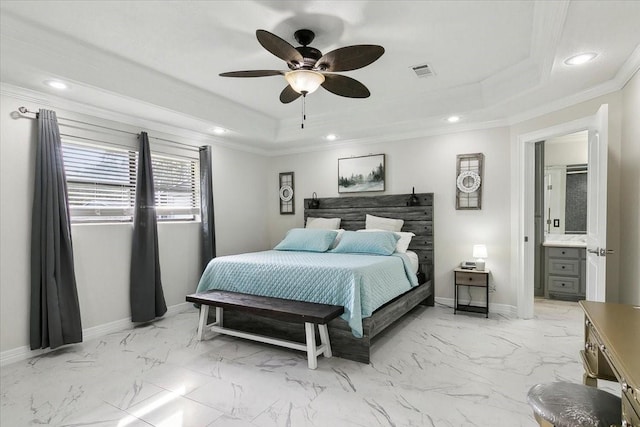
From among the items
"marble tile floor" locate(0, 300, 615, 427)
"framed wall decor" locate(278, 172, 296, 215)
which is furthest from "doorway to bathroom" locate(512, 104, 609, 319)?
"framed wall decor" locate(278, 172, 296, 215)

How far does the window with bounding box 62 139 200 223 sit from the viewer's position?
3.42 metres

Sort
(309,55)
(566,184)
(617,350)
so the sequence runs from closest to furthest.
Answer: (617,350) → (309,55) → (566,184)

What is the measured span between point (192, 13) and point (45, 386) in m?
2.89

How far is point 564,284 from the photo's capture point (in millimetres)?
4816

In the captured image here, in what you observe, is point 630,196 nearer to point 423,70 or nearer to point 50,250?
point 423,70

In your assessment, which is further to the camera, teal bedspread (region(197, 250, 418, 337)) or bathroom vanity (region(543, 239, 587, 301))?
bathroom vanity (region(543, 239, 587, 301))

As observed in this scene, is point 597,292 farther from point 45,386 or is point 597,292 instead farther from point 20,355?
point 20,355

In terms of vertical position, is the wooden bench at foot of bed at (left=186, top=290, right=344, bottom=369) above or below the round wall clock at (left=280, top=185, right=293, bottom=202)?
below

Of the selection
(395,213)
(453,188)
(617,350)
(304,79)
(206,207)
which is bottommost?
(617,350)

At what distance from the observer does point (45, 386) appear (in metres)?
2.50

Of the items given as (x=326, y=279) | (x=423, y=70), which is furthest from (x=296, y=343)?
(x=423, y=70)

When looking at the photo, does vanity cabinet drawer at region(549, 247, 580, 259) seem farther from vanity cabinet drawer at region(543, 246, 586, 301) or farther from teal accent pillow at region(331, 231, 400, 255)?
teal accent pillow at region(331, 231, 400, 255)

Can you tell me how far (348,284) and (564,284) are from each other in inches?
148

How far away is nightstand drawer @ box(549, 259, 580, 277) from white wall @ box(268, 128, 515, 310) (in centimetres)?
128
